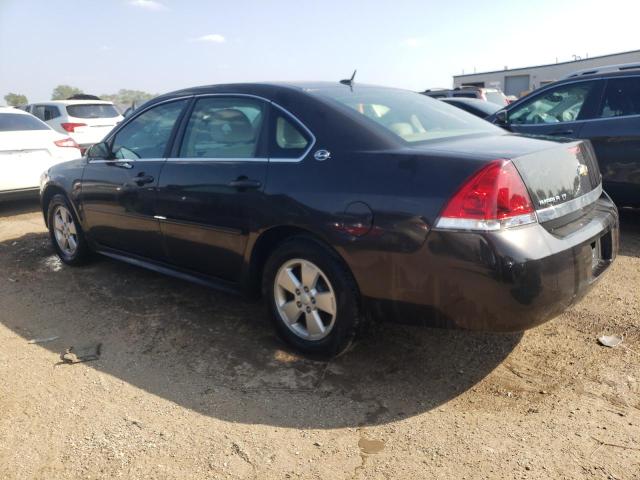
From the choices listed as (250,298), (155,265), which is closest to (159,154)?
(155,265)

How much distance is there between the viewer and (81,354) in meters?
3.50

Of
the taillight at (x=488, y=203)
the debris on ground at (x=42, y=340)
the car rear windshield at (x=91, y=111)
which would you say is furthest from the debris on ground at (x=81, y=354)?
the car rear windshield at (x=91, y=111)

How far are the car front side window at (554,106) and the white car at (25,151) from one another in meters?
6.43

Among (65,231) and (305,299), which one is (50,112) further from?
(305,299)

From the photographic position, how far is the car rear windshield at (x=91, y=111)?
12172mm

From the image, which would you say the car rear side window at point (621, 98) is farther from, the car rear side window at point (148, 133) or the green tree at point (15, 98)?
the green tree at point (15, 98)

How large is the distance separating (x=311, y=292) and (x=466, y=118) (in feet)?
5.51

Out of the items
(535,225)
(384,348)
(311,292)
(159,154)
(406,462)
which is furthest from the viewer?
(159,154)

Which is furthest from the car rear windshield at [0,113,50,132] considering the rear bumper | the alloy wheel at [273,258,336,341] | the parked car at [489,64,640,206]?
the rear bumper

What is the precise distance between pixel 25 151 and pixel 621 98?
760 cm

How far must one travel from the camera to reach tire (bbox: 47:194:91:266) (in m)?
5.11

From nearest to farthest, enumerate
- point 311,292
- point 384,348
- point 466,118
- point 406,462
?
point 406,462 → point 311,292 → point 384,348 → point 466,118

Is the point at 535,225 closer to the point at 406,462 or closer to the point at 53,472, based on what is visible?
the point at 406,462

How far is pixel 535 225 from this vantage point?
262 centimetres
